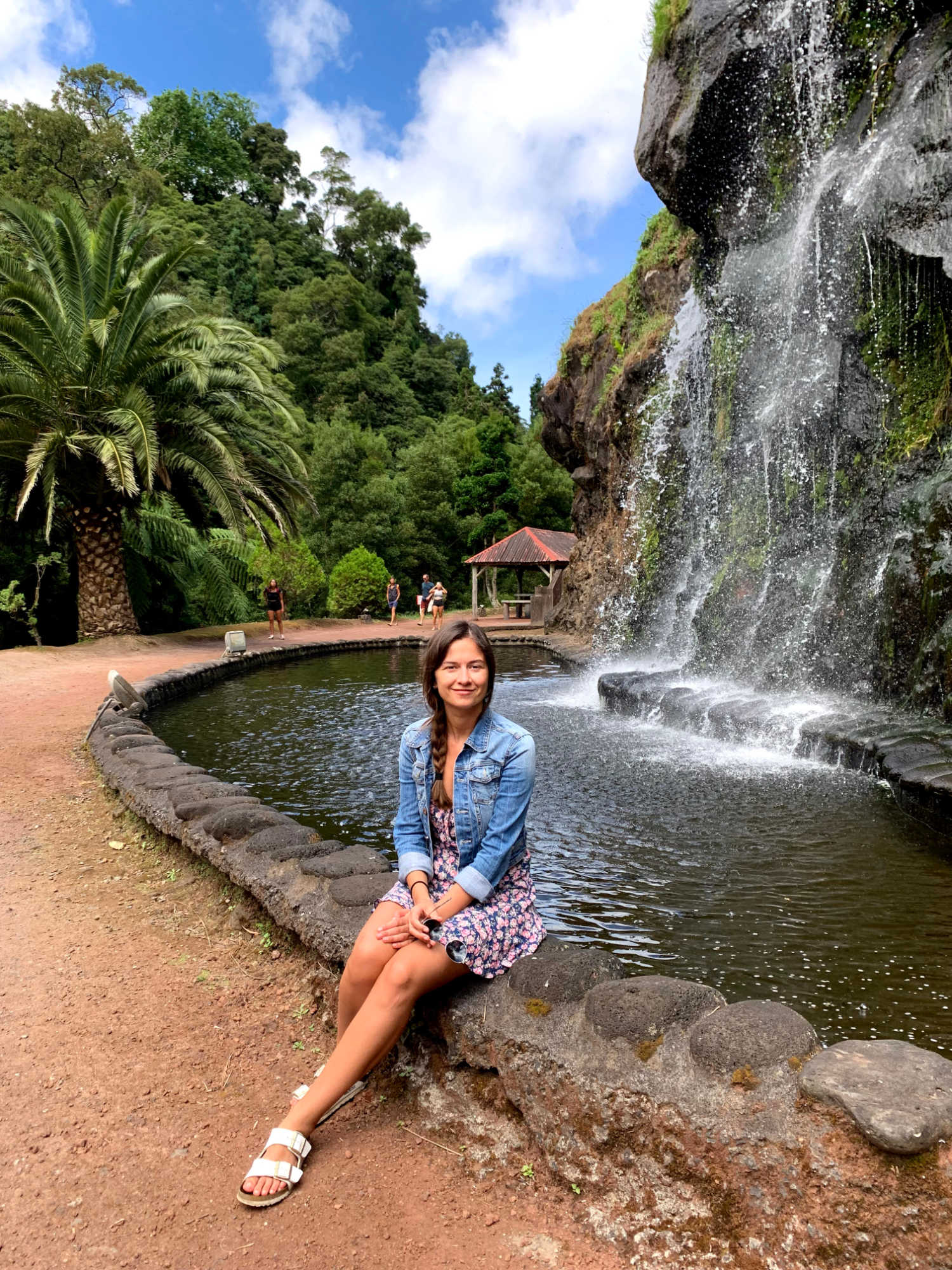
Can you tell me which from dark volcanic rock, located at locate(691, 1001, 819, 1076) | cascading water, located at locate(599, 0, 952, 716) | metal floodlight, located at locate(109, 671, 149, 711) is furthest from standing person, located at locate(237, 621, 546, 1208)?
metal floodlight, located at locate(109, 671, 149, 711)

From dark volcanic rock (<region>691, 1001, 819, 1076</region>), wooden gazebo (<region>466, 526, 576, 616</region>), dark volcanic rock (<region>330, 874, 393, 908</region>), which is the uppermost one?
wooden gazebo (<region>466, 526, 576, 616</region>)

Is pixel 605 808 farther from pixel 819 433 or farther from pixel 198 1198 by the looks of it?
pixel 819 433

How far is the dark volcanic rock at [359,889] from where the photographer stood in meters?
3.32

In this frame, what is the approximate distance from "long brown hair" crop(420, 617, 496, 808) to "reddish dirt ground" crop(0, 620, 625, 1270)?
3.21 feet

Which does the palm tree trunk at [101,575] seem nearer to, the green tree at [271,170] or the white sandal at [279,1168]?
the white sandal at [279,1168]

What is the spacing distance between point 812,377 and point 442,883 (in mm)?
10951

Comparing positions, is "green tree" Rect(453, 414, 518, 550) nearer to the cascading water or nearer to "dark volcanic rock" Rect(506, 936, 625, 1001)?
the cascading water

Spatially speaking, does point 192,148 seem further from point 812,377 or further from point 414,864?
point 414,864

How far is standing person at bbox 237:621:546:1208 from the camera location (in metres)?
2.34

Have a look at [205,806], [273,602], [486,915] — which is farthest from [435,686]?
[273,602]

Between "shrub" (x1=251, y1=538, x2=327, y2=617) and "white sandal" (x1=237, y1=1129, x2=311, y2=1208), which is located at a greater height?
"shrub" (x1=251, y1=538, x2=327, y2=617)

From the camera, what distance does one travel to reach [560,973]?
8.26 feet

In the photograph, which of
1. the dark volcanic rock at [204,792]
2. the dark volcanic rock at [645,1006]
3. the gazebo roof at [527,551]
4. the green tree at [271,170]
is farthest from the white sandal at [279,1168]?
the green tree at [271,170]

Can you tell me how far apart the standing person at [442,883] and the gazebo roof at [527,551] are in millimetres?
23982
